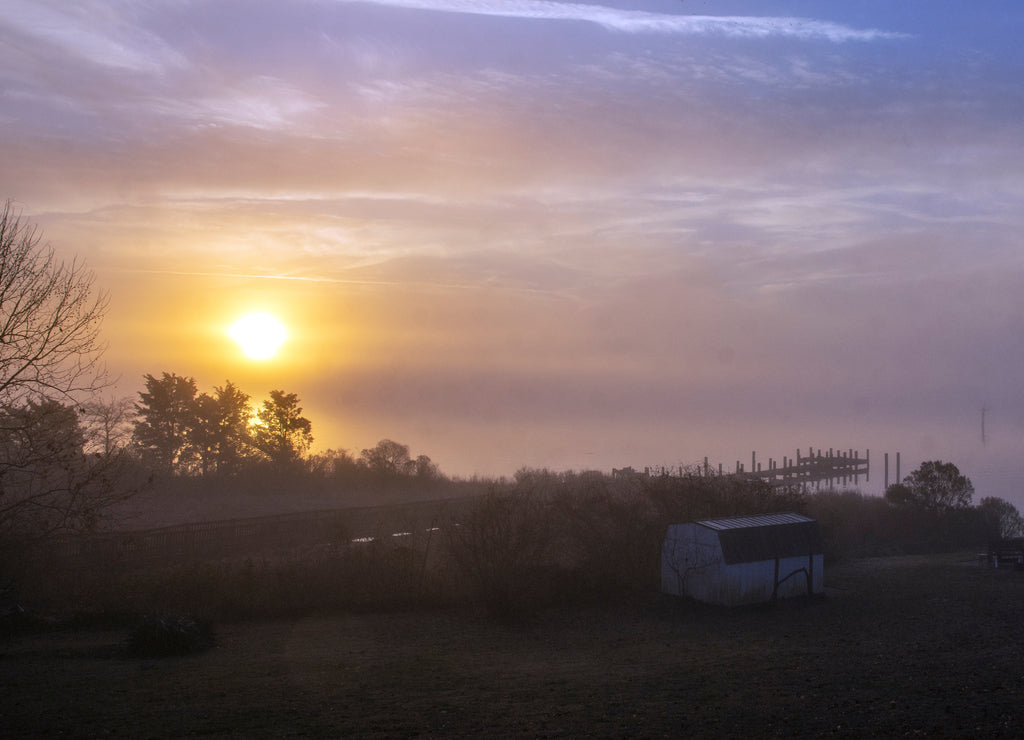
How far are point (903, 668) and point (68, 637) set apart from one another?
599 inches

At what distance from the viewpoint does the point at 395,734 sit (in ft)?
30.9

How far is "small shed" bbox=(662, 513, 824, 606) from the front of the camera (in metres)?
21.0

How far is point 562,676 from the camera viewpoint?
13.0 m

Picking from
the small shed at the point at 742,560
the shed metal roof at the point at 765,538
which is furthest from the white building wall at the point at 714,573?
the shed metal roof at the point at 765,538

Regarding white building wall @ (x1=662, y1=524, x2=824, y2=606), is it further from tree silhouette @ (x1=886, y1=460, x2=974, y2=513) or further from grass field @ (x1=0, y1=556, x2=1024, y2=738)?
tree silhouette @ (x1=886, y1=460, x2=974, y2=513)

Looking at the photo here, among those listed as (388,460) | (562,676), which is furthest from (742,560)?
(388,460)

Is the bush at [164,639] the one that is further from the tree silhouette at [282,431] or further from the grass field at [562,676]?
the tree silhouette at [282,431]

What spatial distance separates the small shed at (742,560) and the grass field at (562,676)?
2.34 ft

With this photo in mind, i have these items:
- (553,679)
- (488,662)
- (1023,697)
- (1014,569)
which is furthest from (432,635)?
(1014,569)

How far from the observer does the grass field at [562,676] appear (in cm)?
962

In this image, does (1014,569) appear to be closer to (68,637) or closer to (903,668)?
(903,668)

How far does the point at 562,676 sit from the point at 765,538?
1065 cm

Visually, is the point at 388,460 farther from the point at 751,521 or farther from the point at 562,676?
the point at 562,676

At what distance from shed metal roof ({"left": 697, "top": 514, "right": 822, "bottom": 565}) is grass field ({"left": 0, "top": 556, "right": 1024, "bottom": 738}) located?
4.58 ft
